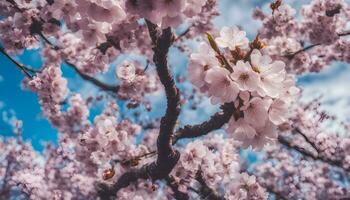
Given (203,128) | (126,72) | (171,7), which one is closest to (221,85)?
(171,7)

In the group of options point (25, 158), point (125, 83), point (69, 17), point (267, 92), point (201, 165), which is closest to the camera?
point (267, 92)

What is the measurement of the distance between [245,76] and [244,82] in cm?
4

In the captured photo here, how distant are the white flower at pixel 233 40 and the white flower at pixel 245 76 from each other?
270 millimetres

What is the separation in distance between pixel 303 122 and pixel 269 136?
27.5ft

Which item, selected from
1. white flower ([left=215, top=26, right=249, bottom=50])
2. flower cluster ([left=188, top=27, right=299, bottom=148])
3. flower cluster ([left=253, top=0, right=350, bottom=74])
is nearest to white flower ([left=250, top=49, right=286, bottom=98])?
flower cluster ([left=188, top=27, right=299, bottom=148])

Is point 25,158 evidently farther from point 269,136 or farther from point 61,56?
point 269,136

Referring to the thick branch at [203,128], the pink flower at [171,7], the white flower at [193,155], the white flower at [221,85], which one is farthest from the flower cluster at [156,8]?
the white flower at [193,155]

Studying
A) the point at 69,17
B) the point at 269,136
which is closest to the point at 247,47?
the point at 269,136

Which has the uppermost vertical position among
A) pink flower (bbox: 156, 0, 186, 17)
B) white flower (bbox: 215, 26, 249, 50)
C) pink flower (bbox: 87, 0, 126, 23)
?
pink flower (bbox: 87, 0, 126, 23)

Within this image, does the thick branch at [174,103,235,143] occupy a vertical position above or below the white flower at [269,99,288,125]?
above

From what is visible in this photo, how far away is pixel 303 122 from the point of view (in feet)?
34.4

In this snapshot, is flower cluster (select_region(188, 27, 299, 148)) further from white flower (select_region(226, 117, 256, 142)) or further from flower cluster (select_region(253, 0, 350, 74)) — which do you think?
flower cluster (select_region(253, 0, 350, 74))

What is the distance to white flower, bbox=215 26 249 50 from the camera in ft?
8.63

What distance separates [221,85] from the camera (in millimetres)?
2459
